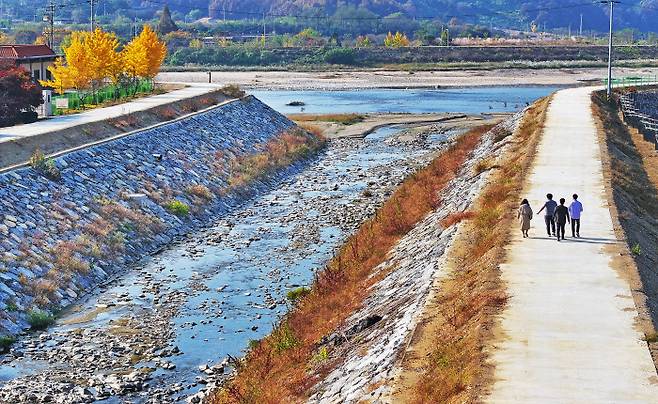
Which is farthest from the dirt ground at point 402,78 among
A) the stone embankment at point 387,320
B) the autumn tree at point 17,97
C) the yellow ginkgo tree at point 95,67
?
the stone embankment at point 387,320

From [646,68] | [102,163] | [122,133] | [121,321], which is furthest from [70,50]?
[646,68]

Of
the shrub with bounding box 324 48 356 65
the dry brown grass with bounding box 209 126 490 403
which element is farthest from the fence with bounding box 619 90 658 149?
the shrub with bounding box 324 48 356 65

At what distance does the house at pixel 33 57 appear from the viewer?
69.2 metres

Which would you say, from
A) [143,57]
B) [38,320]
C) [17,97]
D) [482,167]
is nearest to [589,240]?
[38,320]

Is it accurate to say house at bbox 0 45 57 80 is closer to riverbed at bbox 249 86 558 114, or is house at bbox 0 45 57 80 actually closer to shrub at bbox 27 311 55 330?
riverbed at bbox 249 86 558 114

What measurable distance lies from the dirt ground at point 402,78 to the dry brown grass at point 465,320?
338ft

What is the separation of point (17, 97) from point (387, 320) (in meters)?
35.6

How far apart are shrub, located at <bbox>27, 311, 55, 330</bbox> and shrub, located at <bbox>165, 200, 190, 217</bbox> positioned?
47.8ft

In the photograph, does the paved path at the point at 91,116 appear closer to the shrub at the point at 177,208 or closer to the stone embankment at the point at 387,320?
the shrub at the point at 177,208

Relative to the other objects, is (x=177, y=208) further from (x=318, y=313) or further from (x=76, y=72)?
(x=76, y=72)

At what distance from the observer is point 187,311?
28.2 meters

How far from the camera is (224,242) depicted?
3778cm

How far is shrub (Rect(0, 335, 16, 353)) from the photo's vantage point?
24.8m

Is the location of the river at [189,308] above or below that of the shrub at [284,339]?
below
